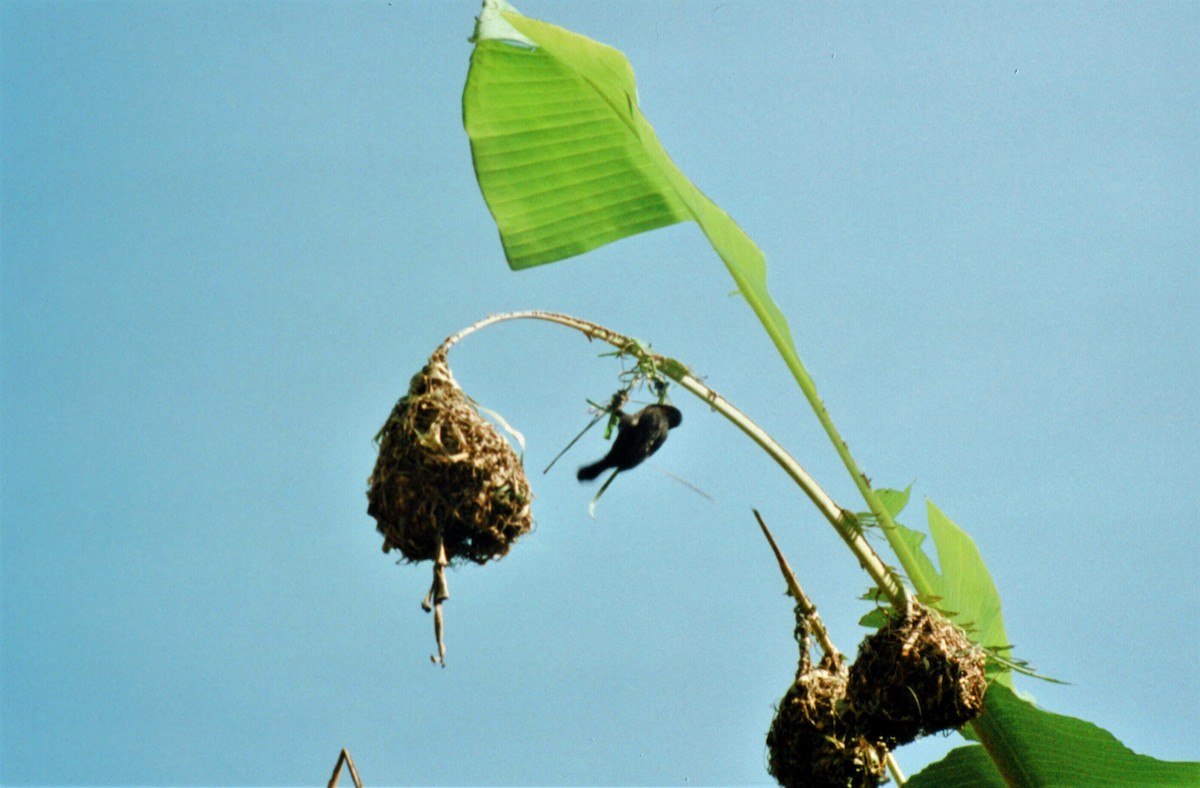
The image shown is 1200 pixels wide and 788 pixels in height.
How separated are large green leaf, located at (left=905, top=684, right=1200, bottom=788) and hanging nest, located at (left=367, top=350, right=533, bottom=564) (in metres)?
1.35

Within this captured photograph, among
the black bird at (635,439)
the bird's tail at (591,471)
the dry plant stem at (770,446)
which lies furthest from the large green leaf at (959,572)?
the bird's tail at (591,471)

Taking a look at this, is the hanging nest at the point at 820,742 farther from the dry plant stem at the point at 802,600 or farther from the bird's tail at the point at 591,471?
the bird's tail at the point at 591,471

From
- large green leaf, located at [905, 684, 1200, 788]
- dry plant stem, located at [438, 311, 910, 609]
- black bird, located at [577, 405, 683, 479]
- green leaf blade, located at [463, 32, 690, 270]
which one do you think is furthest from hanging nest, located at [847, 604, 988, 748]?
green leaf blade, located at [463, 32, 690, 270]

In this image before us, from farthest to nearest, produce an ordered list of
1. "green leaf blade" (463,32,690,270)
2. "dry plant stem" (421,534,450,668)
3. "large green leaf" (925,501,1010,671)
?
"large green leaf" (925,501,1010,671)
"green leaf blade" (463,32,690,270)
"dry plant stem" (421,534,450,668)

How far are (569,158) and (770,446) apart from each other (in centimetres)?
90

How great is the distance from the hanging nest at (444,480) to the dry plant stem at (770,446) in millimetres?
183

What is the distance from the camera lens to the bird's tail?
107 inches

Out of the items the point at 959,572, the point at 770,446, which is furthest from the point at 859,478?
the point at 959,572

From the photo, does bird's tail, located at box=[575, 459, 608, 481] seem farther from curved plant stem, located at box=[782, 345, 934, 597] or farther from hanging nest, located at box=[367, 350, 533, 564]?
curved plant stem, located at box=[782, 345, 934, 597]

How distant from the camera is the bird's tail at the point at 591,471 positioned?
8.89ft

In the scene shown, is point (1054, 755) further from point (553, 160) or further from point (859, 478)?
point (553, 160)

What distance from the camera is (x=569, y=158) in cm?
298

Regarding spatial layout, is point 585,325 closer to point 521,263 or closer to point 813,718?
point 521,263

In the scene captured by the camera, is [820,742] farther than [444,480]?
Yes
